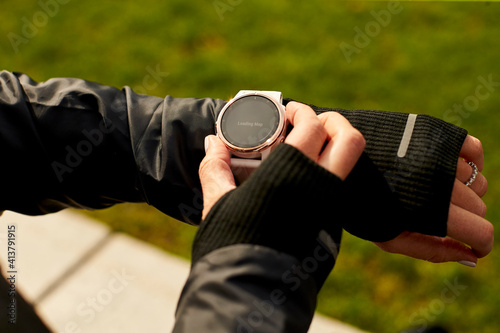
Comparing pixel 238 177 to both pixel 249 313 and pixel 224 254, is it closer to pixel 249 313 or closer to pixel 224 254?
pixel 224 254

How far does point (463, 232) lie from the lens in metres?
Result: 1.27

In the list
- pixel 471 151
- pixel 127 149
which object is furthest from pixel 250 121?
pixel 471 151

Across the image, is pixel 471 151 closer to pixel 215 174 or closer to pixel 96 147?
pixel 215 174

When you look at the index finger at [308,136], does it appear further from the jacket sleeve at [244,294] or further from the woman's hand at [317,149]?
the jacket sleeve at [244,294]

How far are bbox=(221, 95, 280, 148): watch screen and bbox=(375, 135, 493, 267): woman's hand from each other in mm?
515

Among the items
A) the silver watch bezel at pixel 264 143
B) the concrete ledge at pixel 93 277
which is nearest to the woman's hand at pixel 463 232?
the silver watch bezel at pixel 264 143

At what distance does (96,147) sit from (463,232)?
3.86 feet

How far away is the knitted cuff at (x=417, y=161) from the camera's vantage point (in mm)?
1279

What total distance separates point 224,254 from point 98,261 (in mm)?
1951

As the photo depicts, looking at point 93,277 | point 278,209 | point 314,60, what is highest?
point 278,209

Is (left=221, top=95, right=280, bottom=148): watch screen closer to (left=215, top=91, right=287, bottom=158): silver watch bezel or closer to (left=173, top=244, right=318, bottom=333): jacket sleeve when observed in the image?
(left=215, top=91, right=287, bottom=158): silver watch bezel

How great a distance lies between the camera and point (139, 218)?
115 inches

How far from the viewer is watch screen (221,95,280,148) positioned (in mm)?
1428

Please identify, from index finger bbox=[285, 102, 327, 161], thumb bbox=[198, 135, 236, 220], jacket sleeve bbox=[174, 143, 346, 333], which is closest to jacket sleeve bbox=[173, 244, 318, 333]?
jacket sleeve bbox=[174, 143, 346, 333]
